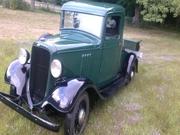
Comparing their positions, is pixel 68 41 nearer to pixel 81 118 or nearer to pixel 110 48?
pixel 110 48

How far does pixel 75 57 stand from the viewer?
205 inches

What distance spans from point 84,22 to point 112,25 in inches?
23.8

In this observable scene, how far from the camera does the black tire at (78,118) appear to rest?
14.9 feet

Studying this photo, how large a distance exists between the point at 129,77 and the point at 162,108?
1.43m

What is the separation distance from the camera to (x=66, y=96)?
4.53m

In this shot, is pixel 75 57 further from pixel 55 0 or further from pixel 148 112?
pixel 55 0

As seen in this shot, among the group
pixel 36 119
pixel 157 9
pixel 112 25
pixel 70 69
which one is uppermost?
pixel 112 25

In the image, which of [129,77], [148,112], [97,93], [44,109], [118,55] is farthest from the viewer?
[129,77]

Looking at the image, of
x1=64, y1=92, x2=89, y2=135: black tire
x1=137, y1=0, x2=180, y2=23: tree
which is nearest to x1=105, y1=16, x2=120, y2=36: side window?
x1=64, y1=92, x2=89, y2=135: black tire

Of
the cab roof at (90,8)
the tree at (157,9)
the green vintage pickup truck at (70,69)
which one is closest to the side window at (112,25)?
the green vintage pickup truck at (70,69)

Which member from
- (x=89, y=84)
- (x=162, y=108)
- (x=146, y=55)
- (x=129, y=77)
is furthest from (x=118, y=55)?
(x=146, y=55)

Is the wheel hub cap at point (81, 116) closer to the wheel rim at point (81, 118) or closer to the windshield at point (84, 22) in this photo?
the wheel rim at point (81, 118)

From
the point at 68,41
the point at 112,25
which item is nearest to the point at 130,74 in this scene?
the point at 112,25

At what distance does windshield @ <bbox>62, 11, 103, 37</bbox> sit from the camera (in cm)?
578
